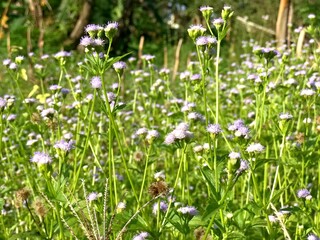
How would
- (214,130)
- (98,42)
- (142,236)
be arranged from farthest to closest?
(98,42), (214,130), (142,236)

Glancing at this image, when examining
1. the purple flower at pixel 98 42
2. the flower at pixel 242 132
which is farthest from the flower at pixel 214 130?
the purple flower at pixel 98 42

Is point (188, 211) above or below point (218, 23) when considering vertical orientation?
below

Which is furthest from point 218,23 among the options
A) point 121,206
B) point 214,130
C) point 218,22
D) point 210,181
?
point 121,206

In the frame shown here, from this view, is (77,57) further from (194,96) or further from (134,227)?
(134,227)

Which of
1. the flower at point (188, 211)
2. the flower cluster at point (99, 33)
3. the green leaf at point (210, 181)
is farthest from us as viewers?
the flower cluster at point (99, 33)

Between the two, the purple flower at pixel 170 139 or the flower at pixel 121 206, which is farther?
the flower at pixel 121 206

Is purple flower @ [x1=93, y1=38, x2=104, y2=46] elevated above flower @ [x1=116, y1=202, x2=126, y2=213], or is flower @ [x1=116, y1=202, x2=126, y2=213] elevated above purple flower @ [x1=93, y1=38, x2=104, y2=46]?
purple flower @ [x1=93, y1=38, x2=104, y2=46]

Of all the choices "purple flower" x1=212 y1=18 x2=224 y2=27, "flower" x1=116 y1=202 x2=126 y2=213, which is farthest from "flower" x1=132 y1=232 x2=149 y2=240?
"purple flower" x1=212 y1=18 x2=224 y2=27

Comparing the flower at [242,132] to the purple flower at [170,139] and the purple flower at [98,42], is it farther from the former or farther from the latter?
the purple flower at [98,42]

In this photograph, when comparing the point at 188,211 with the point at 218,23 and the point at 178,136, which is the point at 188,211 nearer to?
the point at 178,136

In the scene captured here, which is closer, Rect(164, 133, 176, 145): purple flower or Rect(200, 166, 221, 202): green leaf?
Rect(200, 166, 221, 202): green leaf

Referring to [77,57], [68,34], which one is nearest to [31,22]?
[68,34]

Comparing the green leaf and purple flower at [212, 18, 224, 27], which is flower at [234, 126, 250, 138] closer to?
the green leaf
